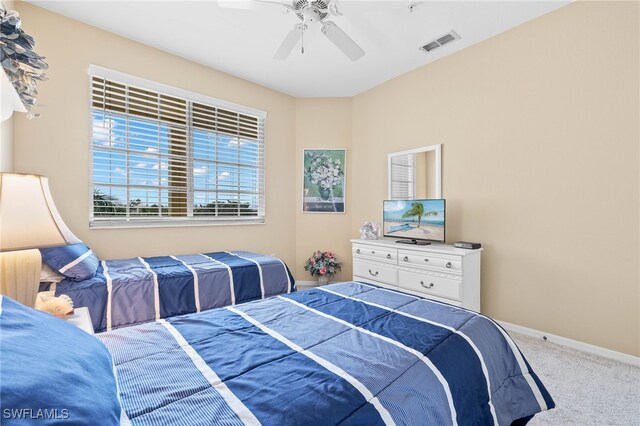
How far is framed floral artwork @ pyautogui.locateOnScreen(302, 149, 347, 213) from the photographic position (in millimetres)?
4598

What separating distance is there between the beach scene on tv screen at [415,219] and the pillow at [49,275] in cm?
314

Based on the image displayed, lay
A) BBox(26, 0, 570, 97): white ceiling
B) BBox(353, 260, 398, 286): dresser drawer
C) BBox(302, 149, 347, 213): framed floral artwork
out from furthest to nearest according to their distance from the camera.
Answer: BBox(302, 149, 347, 213): framed floral artwork, BBox(353, 260, 398, 286): dresser drawer, BBox(26, 0, 570, 97): white ceiling

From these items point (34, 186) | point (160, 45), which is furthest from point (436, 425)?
point (160, 45)

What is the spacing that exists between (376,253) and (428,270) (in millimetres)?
676

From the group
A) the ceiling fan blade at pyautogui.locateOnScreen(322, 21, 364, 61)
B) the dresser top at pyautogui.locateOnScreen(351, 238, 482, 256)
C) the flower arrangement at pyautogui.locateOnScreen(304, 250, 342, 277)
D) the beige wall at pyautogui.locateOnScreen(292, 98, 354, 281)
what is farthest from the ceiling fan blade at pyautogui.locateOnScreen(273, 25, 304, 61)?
the flower arrangement at pyautogui.locateOnScreen(304, 250, 342, 277)

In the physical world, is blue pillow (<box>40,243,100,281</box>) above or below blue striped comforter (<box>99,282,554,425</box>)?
above

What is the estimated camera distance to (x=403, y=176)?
3891 mm

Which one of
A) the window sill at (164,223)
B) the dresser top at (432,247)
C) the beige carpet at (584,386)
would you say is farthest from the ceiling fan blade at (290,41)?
the beige carpet at (584,386)

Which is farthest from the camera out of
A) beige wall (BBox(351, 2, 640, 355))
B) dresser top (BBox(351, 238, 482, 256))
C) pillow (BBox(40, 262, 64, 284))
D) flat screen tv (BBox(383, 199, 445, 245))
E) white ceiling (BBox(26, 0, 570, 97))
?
flat screen tv (BBox(383, 199, 445, 245))

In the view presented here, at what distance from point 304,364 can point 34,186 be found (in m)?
1.44

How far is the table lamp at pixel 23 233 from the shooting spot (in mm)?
1238

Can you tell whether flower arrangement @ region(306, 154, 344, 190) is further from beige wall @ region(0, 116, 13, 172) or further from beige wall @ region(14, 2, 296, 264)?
beige wall @ region(0, 116, 13, 172)

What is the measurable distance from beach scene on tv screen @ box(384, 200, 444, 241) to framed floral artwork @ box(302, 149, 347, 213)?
1.04 m

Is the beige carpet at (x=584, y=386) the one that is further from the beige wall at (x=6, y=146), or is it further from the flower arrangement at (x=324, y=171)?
the beige wall at (x=6, y=146)
